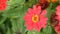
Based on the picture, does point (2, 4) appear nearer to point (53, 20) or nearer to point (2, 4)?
point (2, 4)

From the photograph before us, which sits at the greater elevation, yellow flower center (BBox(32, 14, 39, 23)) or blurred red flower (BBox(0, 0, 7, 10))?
blurred red flower (BBox(0, 0, 7, 10))

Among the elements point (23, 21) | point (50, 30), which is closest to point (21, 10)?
point (23, 21)

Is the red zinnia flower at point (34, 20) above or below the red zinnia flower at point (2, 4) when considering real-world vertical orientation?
below

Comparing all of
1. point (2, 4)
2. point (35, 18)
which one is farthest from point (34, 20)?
point (2, 4)

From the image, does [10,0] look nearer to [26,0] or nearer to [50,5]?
[26,0]

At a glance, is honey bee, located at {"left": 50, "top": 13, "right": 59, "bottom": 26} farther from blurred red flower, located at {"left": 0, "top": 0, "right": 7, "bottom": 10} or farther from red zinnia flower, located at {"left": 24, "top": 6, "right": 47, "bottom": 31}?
blurred red flower, located at {"left": 0, "top": 0, "right": 7, "bottom": 10}

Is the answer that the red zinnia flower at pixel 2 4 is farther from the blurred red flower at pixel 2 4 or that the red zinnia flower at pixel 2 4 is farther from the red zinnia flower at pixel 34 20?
the red zinnia flower at pixel 34 20

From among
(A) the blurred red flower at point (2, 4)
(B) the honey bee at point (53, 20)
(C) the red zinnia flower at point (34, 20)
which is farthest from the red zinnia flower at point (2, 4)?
(B) the honey bee at point (53, 20)

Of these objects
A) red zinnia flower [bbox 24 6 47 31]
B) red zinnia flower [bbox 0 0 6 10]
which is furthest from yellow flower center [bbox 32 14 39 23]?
red zinnia flower [bbox 0 0 6 10]

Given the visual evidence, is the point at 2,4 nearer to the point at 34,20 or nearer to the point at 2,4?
the point at 2,4
